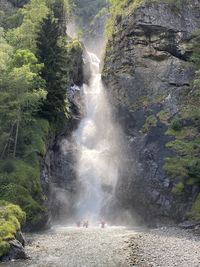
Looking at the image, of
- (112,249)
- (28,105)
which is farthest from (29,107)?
(112,249)

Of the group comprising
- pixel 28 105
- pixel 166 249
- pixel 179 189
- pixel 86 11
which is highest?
pixel 86 11

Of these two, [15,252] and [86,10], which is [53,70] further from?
[86,10]

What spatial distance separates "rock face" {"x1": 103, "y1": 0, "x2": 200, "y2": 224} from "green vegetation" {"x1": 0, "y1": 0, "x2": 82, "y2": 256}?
845 cm

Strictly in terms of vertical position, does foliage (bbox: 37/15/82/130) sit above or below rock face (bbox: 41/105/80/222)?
above

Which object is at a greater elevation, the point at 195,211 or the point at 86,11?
the point at 86,11

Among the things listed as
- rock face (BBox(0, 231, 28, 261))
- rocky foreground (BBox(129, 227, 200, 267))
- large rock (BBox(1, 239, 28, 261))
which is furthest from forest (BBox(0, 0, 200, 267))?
rocky foreground (BBox(129, 227, 200, 267))

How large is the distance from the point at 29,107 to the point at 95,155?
14862 mm

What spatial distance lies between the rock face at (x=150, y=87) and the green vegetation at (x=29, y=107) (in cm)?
845

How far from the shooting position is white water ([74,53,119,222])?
166ft

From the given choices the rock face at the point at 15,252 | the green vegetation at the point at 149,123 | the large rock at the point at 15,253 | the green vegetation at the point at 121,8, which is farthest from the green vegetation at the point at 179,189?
the green vegetation at the point at 121,8

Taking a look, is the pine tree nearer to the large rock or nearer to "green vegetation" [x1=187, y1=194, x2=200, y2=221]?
"green vegetation" [x1=187, y1=194, x2=200, y2=221]

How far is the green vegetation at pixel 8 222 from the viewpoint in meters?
27.0

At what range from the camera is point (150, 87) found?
182ft

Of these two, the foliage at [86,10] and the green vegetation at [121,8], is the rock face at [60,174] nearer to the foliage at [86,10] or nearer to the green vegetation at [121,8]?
the green vegetation at [121,8]
